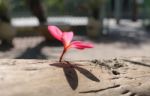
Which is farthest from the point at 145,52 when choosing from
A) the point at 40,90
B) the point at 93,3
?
the point at 40,90

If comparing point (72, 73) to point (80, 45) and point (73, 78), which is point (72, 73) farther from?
point (80, 45)

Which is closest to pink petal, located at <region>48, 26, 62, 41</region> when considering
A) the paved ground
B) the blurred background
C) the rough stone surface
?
the rough stone surface

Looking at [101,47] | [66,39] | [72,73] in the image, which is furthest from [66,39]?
[101,47]

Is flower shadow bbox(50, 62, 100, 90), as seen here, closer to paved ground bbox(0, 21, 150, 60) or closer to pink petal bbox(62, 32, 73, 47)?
pink petal bbox(62, 32, 73, 47)

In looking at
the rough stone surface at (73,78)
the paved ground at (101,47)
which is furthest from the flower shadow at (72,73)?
the paved ground at (101,47)

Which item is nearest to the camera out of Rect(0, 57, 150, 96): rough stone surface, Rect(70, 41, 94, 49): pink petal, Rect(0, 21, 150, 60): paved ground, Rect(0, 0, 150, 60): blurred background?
Rect(0, 57, 150, 96): rough stone surface

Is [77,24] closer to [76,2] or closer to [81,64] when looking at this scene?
[76,2]

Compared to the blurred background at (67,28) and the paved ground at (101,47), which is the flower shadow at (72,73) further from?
the blurred background at (67,28)
